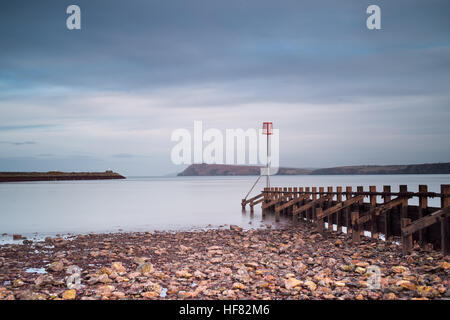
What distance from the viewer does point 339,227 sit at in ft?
58.5

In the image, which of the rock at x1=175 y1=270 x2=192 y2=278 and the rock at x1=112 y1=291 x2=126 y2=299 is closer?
the rock at x1=112 y1=291 x2=126 y2=299

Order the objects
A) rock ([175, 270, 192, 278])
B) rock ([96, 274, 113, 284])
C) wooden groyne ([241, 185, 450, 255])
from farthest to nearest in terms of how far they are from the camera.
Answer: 1. wooden groyne ([241, 185, 450, 255])
2. rock ([175, 270, 192, 278])
3. rock ([96, 274, 113, 284])

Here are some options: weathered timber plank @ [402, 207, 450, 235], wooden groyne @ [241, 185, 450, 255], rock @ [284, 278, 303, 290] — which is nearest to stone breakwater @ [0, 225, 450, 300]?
rock @ [284, 278, 303, 290]

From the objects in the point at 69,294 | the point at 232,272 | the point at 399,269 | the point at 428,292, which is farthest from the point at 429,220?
the point at 69,294

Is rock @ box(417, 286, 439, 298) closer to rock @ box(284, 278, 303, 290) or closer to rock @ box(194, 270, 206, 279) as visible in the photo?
rock @ box(284, 278, 303, 290)

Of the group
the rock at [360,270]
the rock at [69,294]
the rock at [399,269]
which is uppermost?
the rock at [399,269]

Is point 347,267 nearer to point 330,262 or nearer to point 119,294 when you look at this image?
point 330,262

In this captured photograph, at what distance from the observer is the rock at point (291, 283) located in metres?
8.45

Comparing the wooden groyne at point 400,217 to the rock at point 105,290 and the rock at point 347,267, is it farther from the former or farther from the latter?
the rock at point 105,290

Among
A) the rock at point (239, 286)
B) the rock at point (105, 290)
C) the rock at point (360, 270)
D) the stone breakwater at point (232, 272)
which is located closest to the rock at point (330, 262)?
the stone breakwater at point (232, 272)

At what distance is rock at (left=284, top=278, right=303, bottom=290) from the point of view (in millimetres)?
8445

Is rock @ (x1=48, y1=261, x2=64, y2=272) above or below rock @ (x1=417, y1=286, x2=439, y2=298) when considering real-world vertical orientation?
below
